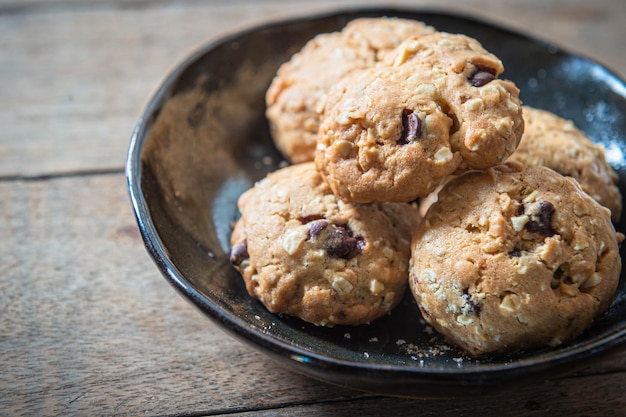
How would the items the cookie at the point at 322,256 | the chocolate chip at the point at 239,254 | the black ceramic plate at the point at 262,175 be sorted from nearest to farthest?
1. the black ceramic plate at the point at 262,175
2. the cookie at the point at 322,256
3. the chocolate chip at the point at 239,254

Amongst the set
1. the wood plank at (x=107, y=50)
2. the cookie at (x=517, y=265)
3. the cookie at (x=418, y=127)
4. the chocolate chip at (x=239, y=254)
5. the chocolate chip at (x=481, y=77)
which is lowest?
the wood plank at (x=107, y=50)

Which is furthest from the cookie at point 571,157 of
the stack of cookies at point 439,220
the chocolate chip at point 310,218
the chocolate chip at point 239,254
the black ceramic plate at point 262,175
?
the chocolate chip at point 239,254

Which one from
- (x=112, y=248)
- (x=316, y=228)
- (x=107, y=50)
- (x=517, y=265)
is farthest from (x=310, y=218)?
(x=107, y=50)

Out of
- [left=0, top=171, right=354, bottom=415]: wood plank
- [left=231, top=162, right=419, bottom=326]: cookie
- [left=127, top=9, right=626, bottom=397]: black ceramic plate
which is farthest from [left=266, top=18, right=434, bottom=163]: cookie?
[left=0, top=171, right=354, bottom=415]: wood plank

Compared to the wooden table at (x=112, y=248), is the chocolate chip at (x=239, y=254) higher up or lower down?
higher up

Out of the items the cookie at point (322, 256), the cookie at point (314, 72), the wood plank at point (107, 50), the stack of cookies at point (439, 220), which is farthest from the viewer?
the wood plank at point (107, 50)

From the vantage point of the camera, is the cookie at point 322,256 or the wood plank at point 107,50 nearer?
the cookie at point 322,256

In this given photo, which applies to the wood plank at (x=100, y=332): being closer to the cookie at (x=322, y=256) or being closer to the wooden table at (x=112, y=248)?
the wooden table at (x=112, y=248)
